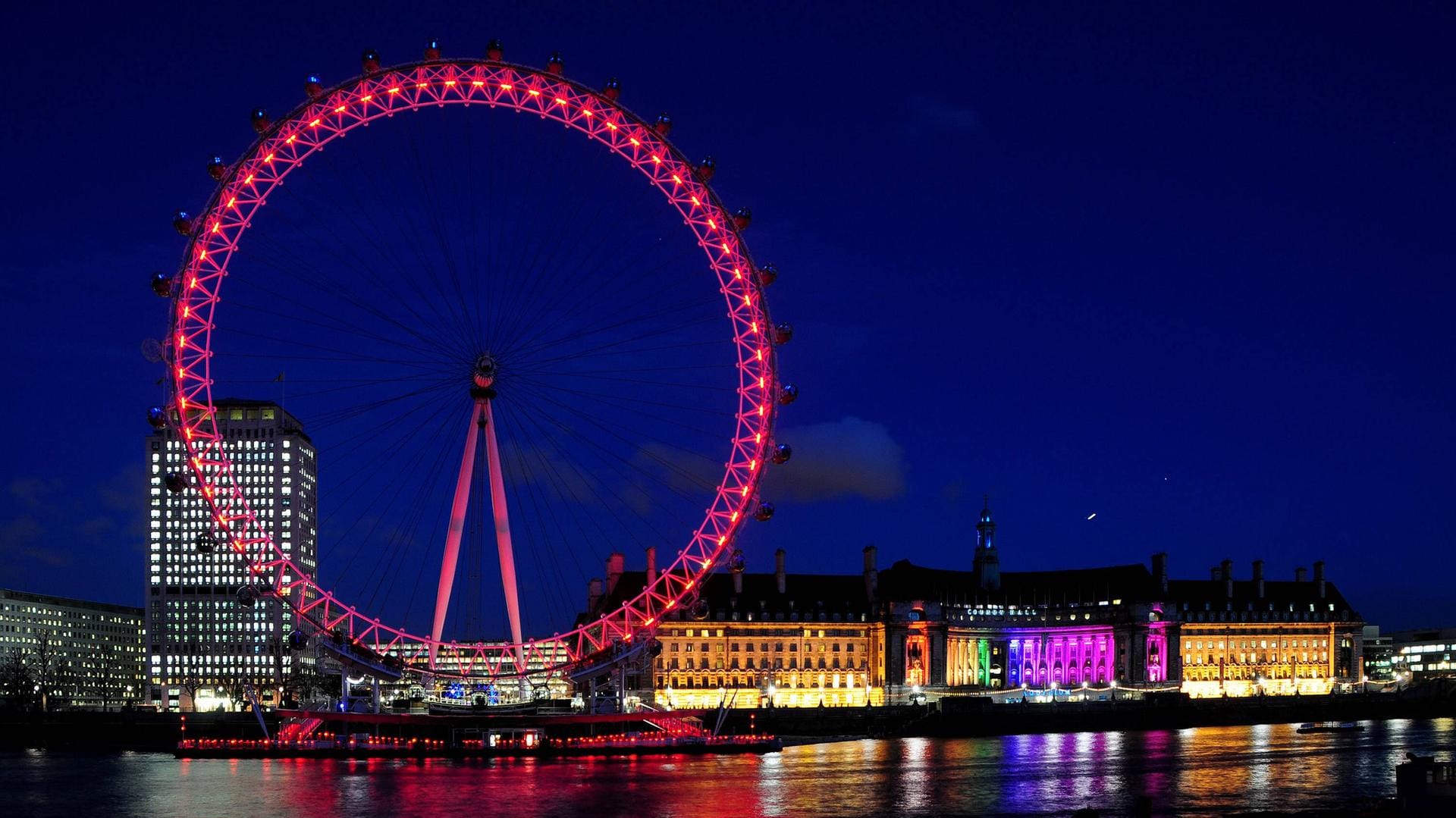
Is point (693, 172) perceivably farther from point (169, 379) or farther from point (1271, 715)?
point (1271, 715)

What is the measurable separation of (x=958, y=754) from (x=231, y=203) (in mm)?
50210

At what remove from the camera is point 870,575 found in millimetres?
162875

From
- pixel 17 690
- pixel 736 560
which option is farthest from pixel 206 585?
pixel 736 560

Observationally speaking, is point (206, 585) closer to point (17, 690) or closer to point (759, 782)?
point (17, 690)

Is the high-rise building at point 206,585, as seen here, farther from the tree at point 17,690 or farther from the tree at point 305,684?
the tree at point 17,690

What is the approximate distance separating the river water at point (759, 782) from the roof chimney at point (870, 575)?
5484 cm

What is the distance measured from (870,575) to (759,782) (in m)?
89.9

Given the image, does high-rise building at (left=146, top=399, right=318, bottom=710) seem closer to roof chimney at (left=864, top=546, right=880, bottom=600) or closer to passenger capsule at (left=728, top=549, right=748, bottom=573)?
roof chimney at (left=864, top=546, right=880, bottom=600)

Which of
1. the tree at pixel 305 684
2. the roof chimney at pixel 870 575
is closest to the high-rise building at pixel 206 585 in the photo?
the tree at pixel 305 684

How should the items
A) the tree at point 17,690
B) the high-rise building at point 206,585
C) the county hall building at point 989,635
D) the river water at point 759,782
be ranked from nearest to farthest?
1. the river water at point 759,782
2. the county hall building at point 989,635
3. the tree at point 17,690
4. the high-rise building at point 206,585

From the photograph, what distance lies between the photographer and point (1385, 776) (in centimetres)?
7469

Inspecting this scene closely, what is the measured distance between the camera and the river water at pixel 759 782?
62.8 meters

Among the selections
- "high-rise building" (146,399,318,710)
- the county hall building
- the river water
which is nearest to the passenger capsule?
the river water

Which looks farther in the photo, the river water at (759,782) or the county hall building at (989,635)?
the county hall building at (989,635)
